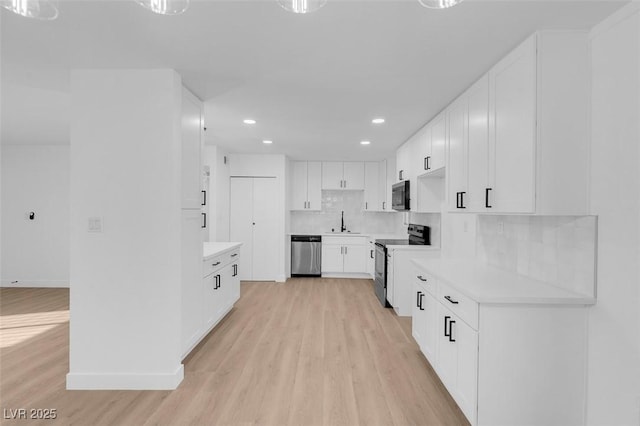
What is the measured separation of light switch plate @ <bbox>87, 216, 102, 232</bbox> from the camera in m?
2.55

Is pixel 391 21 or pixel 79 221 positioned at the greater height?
pixel 391 21

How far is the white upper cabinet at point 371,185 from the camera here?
22.5 feet

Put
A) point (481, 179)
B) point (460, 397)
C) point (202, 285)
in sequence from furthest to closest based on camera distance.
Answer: point (202, 285)
point (481, 179)
point (460, 397)

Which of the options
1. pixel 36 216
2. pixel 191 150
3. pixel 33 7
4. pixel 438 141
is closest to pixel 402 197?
pixel 438 141

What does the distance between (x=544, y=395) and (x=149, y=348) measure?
104 inches

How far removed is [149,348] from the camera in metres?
2.54

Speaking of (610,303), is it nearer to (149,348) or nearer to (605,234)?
(605,234)

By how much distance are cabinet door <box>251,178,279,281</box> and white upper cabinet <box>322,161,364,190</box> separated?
1.16 metres

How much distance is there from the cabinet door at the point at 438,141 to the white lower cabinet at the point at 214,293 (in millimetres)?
2556

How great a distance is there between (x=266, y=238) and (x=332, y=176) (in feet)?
6.10

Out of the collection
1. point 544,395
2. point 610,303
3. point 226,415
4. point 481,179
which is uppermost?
point 481,179

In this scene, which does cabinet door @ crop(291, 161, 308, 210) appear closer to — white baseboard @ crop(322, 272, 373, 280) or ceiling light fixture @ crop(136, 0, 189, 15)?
white baseboard @ crop(322, 272, 373, 280)

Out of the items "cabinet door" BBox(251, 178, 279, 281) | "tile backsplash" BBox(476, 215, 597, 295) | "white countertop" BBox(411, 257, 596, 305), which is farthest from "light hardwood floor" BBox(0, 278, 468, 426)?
"cabinet door" BBox(251, 178, 279, 281)

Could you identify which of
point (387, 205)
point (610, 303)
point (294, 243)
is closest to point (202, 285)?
point (610, 303)
